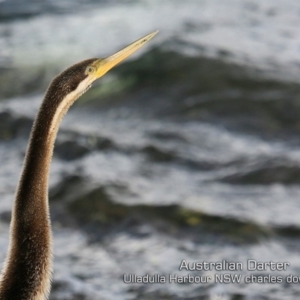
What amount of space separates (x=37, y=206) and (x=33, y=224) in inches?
3.7

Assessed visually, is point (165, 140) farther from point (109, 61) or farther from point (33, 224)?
point (33, 224)

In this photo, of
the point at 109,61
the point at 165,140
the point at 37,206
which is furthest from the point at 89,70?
the point at 165,140

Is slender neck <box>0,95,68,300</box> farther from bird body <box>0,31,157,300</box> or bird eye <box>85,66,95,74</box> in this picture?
bird eye <box>85,66,95,74</box>

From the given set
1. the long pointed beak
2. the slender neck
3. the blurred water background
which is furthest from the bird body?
the blurred water background

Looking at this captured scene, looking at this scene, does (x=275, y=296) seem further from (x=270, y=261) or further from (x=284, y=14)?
(x=284, y=14)

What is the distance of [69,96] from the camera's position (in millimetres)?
4254

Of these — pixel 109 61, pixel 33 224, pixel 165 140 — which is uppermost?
pixel 109 61

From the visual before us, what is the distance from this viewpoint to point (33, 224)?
4.31 metres

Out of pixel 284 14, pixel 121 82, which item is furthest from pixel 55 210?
pixel 284 14

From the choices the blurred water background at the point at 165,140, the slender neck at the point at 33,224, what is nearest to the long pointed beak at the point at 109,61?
the slender neck at the point at 33,224

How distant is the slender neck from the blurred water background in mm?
1988

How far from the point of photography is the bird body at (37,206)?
421 cm

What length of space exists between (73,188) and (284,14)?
5504 millimetres

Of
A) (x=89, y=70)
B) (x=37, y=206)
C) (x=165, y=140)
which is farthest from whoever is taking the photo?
(x=165, y=140)
